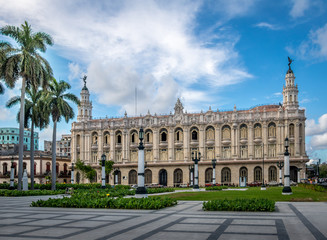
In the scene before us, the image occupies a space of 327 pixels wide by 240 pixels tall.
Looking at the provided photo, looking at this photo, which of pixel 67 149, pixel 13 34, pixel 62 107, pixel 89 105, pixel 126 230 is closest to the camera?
pixel 126 230

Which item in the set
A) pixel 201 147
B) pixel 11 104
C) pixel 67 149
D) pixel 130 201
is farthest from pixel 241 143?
pixel 67 149

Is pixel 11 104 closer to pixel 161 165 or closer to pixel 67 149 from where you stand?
pixel 161 165

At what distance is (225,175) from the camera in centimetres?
7750

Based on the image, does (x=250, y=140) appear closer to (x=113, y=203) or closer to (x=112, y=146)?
(x=112, y=146)

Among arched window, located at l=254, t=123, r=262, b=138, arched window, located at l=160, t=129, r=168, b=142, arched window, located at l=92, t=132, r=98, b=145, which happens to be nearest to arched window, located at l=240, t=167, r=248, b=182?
arched window, located at l=254, t=123, r=262, b=138

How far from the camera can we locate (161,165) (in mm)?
81750

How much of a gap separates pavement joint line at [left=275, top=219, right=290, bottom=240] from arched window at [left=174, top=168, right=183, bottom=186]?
215ft

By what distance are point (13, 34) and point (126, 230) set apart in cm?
3518

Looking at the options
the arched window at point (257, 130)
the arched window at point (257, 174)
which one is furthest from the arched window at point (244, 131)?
the arched window at point (257, 174)

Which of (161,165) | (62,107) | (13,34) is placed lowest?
(161,165)

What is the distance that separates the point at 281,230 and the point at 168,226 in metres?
4.09

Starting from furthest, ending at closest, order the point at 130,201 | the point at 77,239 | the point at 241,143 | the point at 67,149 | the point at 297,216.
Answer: the point at 67,149 < the point at 241,143 < the point at 130,201 < the point at 297,216 < the point at 77,239

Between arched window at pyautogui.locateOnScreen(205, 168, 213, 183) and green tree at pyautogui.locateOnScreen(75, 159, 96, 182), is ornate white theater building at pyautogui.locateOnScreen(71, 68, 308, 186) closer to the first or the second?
arched window at pyautogui.locateOnScreen(205, 168, 213, 183)

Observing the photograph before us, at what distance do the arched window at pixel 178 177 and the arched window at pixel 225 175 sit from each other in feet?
28.8
